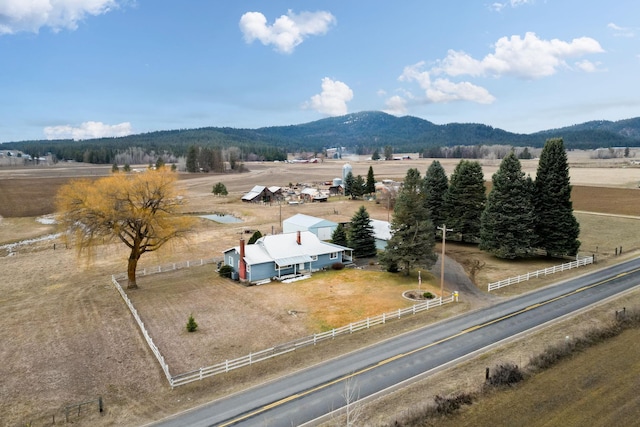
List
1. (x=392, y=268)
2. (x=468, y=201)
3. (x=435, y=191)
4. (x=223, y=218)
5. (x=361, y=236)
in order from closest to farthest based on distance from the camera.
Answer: (x=392, y=268)
(x=361, y=236)
(x=468, y=201)
(x=435, y=191)
(x=223, y=218)

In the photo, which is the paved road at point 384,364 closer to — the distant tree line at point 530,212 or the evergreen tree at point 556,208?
the evergreen tree at point 556,208

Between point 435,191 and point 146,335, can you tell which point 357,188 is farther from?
point 146,335

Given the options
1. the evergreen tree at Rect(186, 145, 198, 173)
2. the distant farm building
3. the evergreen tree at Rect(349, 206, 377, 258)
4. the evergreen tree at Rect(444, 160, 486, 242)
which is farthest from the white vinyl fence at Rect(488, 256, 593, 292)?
the evergreen tree at Rect(186, 145, 198, 173)

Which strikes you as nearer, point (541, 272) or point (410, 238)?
point (410, 238)

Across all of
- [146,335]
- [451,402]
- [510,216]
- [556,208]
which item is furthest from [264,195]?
[451,402]

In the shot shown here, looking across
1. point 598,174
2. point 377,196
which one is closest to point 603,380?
point 377,196

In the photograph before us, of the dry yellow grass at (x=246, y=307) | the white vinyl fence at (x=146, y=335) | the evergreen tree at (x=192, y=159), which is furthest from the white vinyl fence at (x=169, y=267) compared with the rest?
the evergreen tree at (x=192, y=159)
